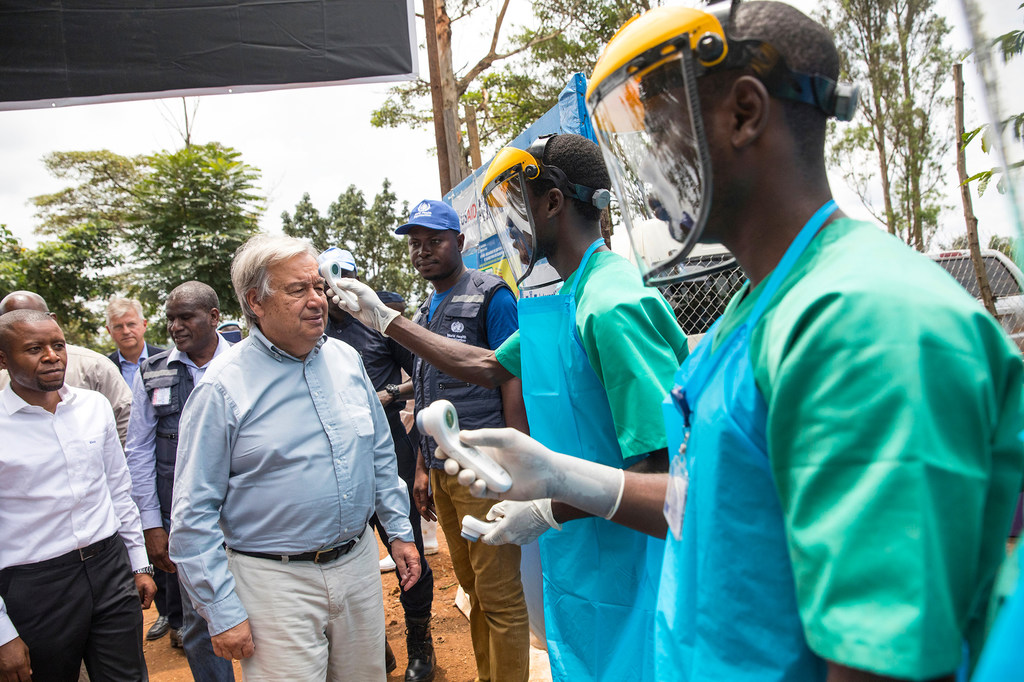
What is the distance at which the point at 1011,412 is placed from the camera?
66cm

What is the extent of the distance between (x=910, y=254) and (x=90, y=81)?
5.17 meters

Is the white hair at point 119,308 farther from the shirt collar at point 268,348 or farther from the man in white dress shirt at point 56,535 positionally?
the shirt collar at point 268,348

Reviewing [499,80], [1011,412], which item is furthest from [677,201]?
[499,80]

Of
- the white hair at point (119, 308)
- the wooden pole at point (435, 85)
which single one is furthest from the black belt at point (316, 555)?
the wooden pole at point (435, 85)

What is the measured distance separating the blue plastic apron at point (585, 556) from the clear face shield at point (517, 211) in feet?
0.63

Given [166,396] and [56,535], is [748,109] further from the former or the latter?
[166,396]

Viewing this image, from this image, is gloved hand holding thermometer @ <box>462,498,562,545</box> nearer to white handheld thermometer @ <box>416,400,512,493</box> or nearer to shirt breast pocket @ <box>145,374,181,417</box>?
white handheld thermometer @ <box>416,400,512,493</box>

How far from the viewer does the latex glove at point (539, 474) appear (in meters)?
1.17

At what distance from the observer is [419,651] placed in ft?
12.8

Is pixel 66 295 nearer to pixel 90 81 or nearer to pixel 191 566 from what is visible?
pixel 90 81

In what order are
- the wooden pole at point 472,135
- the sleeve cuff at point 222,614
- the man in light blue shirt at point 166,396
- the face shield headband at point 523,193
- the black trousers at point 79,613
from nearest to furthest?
the face shield headband at point 523,193
the sleeve cuff at point 222,614
the black trousers at point 79,613
the man in light blue shirt at point 166,396
the wooden pole at point 472,135

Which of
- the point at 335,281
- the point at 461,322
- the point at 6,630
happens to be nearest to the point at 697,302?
the point at 461,322

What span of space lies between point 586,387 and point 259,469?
1222 millimetres

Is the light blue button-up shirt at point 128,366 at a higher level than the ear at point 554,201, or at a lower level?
lower
